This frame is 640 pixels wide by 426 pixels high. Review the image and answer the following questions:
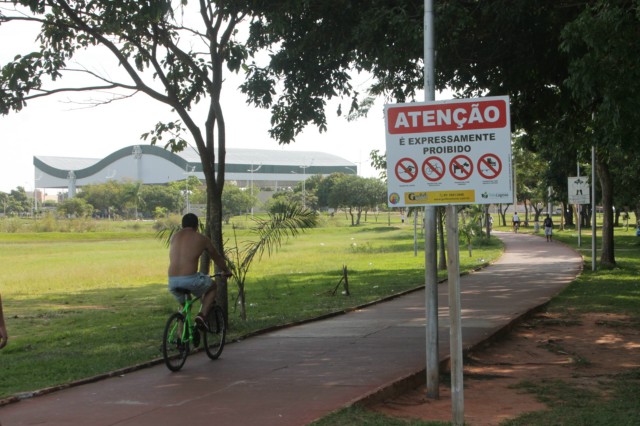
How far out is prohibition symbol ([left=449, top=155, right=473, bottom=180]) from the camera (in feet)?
20.8

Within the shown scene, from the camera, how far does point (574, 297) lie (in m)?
17.2

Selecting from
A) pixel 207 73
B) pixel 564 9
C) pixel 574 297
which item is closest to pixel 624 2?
pixel 564 9

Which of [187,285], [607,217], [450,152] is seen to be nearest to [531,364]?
[187,285]

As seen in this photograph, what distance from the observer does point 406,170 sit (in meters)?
6.68

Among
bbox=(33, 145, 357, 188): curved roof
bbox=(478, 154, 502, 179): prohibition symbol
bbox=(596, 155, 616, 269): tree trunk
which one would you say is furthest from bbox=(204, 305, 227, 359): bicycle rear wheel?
bbox=(33, 145, 357, 188): curved roof

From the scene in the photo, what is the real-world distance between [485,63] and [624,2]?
10.7 feet

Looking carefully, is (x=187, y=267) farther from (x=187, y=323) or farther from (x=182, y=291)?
(x=187, y=323)

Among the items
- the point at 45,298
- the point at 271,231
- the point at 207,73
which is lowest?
the point at 45,298

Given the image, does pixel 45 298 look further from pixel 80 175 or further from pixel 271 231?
pixel 80 175

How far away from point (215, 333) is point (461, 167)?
4673 millimetres

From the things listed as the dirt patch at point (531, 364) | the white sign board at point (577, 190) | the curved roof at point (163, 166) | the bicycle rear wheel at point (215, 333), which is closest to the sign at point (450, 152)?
the dirt patch at point (531, 364)

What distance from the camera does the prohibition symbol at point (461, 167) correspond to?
6348mm

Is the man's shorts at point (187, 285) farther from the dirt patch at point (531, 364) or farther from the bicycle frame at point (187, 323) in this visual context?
the dirt patch at point (531, 364)

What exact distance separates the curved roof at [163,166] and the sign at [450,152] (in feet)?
381
